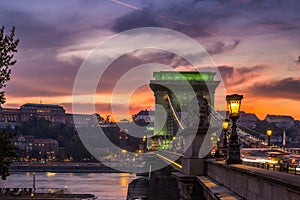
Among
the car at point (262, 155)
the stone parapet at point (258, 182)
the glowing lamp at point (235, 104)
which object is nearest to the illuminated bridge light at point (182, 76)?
the car at point (262, 155)

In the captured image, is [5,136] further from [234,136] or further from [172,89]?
[172,89]

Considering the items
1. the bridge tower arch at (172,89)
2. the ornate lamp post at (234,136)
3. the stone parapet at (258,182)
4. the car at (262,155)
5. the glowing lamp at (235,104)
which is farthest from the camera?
the bridge tower arch at (172,89)

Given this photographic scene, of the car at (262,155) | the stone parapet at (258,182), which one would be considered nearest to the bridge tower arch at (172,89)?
the car at (262,155)

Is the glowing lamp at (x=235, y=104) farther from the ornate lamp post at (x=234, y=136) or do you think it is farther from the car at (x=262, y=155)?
the car at (x=262, y=155)

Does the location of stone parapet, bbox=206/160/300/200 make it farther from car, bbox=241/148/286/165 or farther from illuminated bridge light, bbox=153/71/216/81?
illuminated bridge light, bbox=153/71/216/81

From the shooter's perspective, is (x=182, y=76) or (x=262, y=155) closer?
(x=262, y=155)

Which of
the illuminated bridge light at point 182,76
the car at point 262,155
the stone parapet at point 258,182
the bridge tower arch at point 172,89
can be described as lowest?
the stone parapet at point 258,182

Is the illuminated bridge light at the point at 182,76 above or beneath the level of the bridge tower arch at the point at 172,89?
above

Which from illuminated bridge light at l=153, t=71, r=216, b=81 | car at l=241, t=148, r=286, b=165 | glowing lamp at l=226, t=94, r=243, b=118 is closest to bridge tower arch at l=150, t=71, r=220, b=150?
illuminated bridge light at l=153, t=71, r=216, b=81

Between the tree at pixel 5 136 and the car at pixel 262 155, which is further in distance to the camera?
the car at pixel 262 155

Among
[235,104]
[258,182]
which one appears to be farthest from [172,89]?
[258,182]

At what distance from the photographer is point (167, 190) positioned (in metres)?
59.0

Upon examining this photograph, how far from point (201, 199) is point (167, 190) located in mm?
37884

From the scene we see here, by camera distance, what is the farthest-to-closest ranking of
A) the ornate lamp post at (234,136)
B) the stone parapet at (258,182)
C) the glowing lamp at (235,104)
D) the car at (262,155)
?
1. the car at (262,155)
2. the glowing lamp at (235,104)
3. the ornate lamp post at (234,136)
4. the stone parapet at (258,182)
